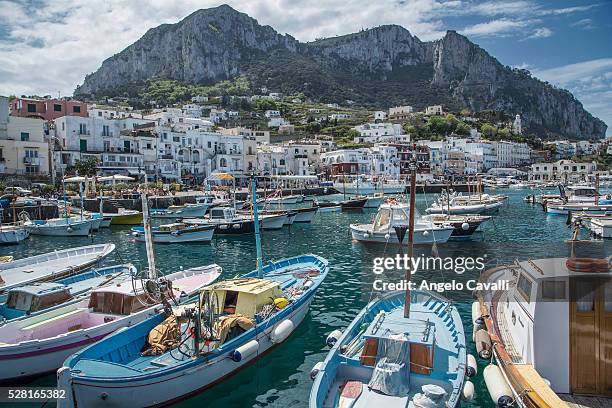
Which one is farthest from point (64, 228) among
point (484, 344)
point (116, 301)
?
point (484, 344)

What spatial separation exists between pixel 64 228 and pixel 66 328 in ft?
93.4

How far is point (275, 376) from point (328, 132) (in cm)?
13136

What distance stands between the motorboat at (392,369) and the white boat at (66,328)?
6.34m

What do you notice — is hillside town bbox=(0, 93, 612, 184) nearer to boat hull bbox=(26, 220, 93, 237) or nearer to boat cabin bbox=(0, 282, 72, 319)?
boat cabin bbox=(0, 282, 72, 319)

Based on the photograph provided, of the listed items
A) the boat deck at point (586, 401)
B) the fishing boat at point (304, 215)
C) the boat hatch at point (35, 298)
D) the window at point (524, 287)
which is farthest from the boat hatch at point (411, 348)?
the fishing boat at point (304, 215)

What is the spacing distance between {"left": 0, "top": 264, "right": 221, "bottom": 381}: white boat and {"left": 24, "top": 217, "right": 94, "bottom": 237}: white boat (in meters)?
26.2

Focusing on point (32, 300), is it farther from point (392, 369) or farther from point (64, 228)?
point (64, 228)

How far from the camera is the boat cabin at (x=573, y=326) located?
7.90 metres

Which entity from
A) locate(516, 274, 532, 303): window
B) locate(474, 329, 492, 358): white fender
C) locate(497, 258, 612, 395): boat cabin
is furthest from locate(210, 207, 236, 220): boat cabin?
locate(497, 258, 612, 395): boat cabin

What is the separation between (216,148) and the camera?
81.2 metres

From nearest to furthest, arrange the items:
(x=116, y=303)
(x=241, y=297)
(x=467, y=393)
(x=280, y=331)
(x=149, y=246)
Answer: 1. (x=467, y=393)
2. (x=280, y=331)
3. (x=241, y=297)
4. (x=116, y=303)
5. (x=149, y=246)

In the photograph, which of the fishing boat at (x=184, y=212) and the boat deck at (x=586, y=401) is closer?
the boat deck at (x=586, y=401)

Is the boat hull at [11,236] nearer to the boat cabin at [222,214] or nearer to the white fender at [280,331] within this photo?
the boat cabin at [222,214]

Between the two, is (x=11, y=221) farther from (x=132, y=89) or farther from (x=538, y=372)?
(x=132, y=89)
